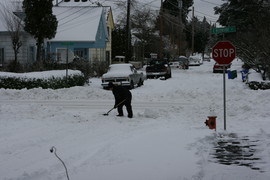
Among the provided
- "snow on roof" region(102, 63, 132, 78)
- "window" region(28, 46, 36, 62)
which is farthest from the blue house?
"snow on roof" region(102, 63, 132, 78)

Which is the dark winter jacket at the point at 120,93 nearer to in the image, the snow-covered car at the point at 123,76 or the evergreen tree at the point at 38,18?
the snow-covered car at the point at 123,76

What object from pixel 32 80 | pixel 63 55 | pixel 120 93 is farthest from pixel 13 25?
pixel 120 93

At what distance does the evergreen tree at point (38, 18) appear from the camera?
30.2 metres

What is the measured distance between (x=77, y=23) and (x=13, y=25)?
8228 millimetres

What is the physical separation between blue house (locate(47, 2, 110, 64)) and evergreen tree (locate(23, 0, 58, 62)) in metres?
4.77

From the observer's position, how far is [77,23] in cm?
4059

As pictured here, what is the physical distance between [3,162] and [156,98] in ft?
45.5

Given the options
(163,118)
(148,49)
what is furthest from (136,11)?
(163,118)

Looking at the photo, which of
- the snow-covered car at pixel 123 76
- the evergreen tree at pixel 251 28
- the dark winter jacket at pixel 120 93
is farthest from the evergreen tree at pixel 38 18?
the dark winter jacket at pixel 120 93

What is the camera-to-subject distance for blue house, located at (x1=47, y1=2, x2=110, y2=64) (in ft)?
126

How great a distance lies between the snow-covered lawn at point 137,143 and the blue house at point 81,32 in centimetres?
2121

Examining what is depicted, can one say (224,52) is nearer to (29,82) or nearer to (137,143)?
(137,143)

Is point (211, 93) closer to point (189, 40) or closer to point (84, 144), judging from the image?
point (84, 144)

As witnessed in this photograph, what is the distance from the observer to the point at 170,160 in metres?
8.30
